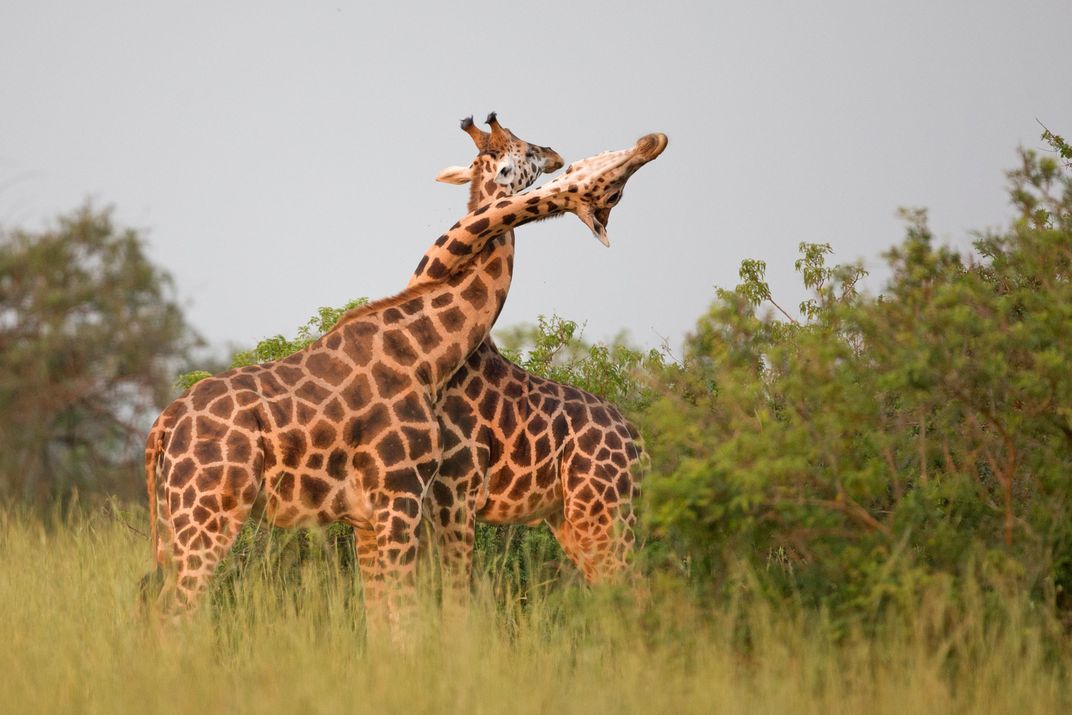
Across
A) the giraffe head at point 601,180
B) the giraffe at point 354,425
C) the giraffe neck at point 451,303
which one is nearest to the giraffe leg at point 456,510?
the giraffe at point 354,425

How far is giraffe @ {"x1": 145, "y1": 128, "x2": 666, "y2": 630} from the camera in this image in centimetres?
700

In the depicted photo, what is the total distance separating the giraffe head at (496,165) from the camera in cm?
854

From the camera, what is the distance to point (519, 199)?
26.1 feet

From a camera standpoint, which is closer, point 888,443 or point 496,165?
point 888,443

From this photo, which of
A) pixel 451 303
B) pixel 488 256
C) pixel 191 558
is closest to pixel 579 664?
pixel 191 558

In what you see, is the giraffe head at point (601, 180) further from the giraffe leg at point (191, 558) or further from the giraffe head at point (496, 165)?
the giraffe leg at point (191, 558)

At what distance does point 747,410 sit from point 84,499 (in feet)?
46.4

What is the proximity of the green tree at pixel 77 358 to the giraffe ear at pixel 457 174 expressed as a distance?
12.1m

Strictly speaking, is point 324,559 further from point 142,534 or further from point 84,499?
point 84,499

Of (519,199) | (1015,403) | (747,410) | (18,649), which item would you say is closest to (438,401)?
(519,199)

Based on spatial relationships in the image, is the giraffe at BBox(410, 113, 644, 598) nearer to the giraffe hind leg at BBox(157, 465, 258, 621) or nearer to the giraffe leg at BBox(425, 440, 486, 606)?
the giraffe leg at BBox(425, 440, 486, 606)

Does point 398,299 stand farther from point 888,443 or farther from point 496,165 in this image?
point 888,443

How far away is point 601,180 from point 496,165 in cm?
88

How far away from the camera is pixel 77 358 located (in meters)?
19.8
